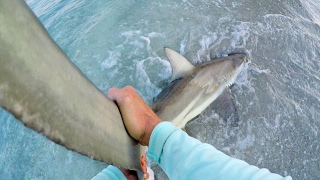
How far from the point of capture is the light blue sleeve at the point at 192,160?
4.52 ft

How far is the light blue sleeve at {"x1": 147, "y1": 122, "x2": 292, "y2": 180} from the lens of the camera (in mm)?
→ 1379

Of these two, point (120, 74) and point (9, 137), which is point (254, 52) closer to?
point (120, 74)

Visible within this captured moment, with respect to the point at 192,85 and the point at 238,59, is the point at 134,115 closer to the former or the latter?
the point at 192,85

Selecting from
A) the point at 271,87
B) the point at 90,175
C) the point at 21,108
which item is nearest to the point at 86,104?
the point at 21,108

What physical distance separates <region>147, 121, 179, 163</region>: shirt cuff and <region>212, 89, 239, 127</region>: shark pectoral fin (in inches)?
72.2

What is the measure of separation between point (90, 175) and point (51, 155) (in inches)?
20.0

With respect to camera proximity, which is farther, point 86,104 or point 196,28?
point 196,28

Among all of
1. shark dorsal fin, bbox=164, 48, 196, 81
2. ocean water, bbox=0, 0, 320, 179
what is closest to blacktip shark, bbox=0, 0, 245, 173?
ocean water, bbox=0, 0, 320, 179

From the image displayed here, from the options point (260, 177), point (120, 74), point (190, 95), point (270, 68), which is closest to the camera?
point (260, 177)

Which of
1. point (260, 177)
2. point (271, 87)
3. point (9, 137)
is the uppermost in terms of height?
point (260, 177)

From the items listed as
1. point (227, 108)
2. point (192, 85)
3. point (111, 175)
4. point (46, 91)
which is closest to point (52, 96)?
point (46, 91)

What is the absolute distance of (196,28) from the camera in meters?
4.32

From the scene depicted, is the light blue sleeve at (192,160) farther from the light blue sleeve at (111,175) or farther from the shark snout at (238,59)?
the shark snout at (238,59)

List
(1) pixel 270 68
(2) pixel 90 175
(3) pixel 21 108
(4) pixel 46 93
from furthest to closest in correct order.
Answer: (1) pixel 270 68
(2) pixel 90 175
(4) pixel 46 93
(3) pixel 21 108
